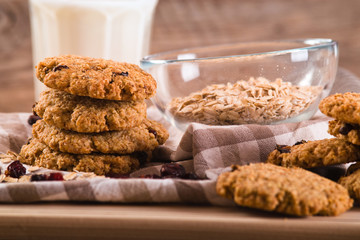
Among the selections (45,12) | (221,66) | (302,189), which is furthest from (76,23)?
(302,189)

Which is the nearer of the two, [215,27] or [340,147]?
[340,147]

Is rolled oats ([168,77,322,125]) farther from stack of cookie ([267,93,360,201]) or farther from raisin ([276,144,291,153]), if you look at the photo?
stack of cookie ([267,93,360,201])

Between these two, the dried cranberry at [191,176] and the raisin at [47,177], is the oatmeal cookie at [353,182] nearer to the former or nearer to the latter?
the dried cranberry at [191,176]

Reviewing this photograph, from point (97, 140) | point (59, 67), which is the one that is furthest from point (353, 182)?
point (59, 67)

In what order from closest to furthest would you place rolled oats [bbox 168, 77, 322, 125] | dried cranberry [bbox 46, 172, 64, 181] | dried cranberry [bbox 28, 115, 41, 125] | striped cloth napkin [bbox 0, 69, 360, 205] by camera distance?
striped cloth napkin [bbox 0, 69, 360, 205]
dried cranberry [bbox 46, 172, 64, 181]
rolled oats [bbox 168, 77, 322, 125]
dried cranberry [bbox 28, 115, 41, 125]

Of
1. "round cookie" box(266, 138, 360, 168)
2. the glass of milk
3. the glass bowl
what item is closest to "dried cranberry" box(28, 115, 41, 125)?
the glass bowl

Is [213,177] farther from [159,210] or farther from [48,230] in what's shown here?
[48,230]

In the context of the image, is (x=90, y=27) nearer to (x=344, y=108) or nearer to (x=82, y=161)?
(x=82, y=161)

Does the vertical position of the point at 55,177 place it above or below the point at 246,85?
below
